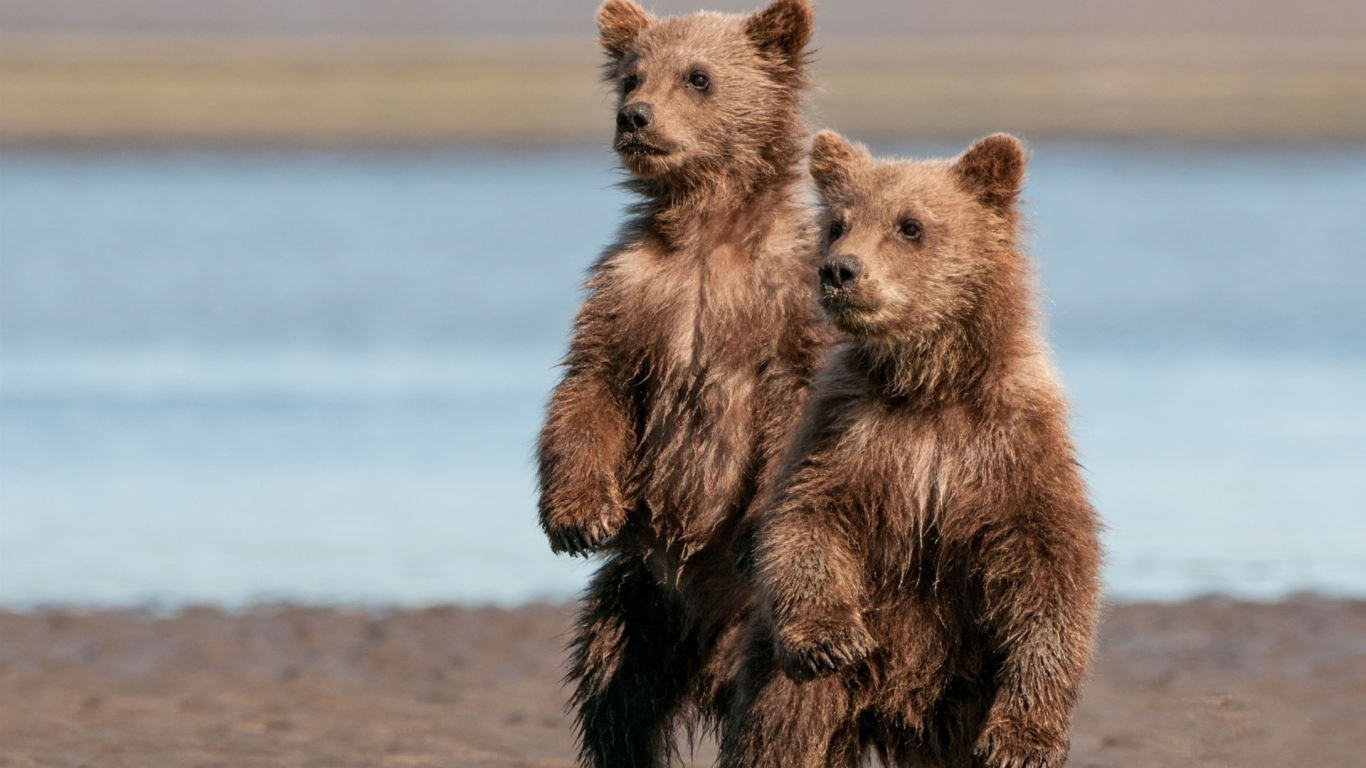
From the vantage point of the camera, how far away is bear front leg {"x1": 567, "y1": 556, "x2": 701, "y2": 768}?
20.6 feet

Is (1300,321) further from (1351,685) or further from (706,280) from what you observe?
(706,280)

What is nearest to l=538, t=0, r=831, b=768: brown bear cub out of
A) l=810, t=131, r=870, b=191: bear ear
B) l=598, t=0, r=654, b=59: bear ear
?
l=598, t=0, r=654, b=59: bear ear

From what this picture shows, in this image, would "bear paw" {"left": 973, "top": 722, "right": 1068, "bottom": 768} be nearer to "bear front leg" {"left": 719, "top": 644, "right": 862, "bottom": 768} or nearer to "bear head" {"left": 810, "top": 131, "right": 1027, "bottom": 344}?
"bear front leg" {"left": 719, "top": 644, "right": 862, "bottom": 768}

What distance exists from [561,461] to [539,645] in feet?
11.3

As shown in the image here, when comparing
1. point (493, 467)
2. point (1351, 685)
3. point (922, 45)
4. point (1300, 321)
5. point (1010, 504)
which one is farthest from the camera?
point (922, 45)

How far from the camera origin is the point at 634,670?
6.30 m

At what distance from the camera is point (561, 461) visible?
609cm

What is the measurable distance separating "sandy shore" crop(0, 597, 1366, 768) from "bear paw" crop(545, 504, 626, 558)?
1.63 m

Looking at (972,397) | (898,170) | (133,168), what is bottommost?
(133,168)

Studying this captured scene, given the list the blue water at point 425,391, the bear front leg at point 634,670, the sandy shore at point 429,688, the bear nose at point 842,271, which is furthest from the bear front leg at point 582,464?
the blue water at point 425,391

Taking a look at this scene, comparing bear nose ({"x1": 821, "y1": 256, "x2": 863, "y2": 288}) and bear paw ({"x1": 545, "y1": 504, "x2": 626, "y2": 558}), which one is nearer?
bear nose ({"x1": 821, "y1": 256, "x2": 863, "y2": 288})

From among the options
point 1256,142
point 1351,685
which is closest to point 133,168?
point 1256,142

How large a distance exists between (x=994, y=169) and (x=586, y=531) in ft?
5.60

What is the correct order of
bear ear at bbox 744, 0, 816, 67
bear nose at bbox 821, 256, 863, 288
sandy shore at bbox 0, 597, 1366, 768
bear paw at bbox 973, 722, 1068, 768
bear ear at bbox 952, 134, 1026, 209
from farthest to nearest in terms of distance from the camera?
sandy shore at bbox 0, 597, 1366, 768 → bear ear at bbox 744, 0, 816, 67 → bear ear at bbox 952, 134, 1026, 209 → bear nose at bbox 821, 256, 863, 288 → bear paw at bbox 973, 722, 1068, 768
